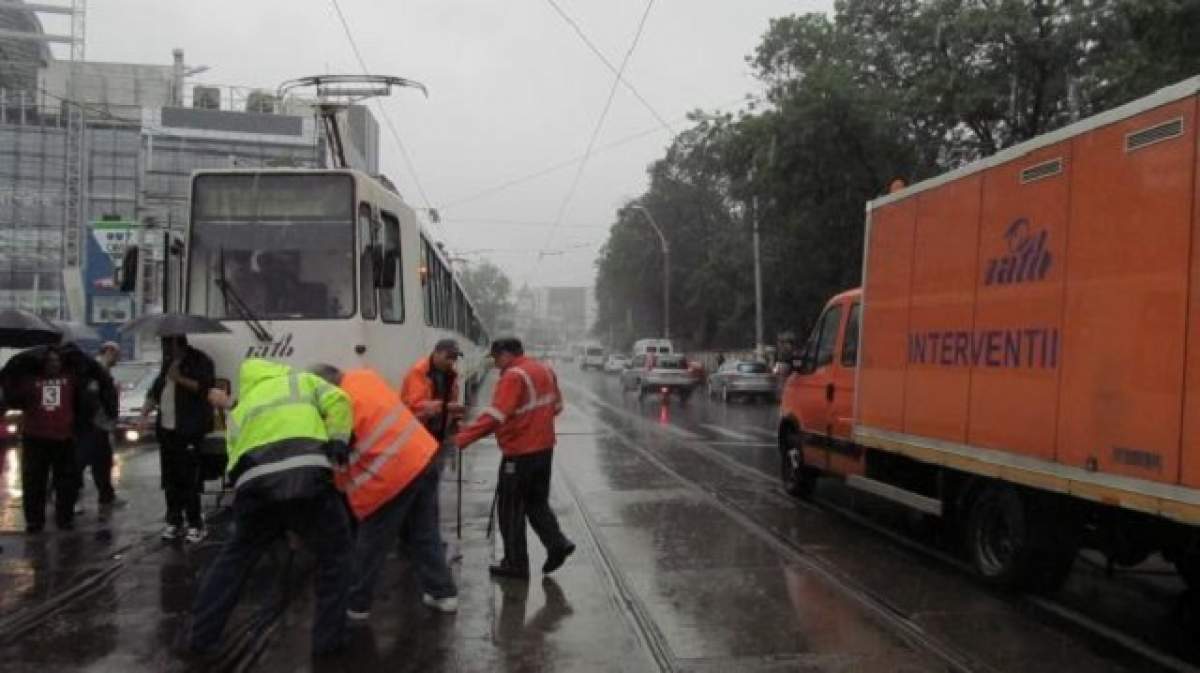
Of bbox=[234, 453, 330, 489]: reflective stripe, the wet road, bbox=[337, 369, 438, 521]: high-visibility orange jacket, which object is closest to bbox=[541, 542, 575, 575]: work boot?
the wet road

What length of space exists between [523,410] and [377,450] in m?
1.60

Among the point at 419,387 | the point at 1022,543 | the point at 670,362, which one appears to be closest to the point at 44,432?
the point at 419,387

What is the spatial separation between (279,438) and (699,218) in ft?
191

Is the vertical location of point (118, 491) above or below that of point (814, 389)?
below

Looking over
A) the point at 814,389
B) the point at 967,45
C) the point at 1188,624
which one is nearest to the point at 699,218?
the point at 967,45

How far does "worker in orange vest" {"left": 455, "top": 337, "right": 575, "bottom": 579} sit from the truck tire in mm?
2916

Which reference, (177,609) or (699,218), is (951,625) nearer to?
(177,609)

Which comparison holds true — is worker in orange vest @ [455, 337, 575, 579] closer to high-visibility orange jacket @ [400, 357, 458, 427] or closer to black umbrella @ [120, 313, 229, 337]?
high-visibility orange jacket @ [400, 357, 458, 427]

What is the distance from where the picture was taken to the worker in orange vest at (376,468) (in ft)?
20.6

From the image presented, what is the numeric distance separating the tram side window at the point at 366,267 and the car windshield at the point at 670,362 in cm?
2466

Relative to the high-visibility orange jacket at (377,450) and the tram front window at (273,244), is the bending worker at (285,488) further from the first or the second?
the tram front window at (273,244)

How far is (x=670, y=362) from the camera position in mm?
34844

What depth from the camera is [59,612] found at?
687 cm

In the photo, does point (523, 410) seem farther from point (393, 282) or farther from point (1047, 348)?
point (1047, 348)
